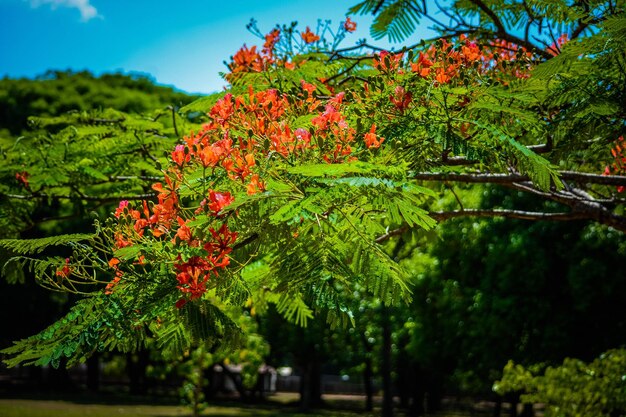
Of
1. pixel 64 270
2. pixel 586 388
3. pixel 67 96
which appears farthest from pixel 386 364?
pixel 64 270

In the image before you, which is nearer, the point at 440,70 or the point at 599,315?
the point at 440,70

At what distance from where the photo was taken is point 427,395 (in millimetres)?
30094

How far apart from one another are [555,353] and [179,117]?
10243 millimetres

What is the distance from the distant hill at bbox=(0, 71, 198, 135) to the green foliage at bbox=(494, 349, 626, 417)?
15.6 metres

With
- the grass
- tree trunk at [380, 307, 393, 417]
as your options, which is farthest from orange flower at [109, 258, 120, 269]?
the grass

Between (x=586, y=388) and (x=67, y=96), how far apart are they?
20494mm

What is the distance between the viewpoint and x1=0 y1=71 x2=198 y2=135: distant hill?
22.3 m

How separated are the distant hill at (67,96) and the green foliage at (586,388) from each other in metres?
15.6

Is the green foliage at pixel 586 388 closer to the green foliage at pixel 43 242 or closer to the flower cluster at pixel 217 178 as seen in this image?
the flower cluster at pixel 217 178

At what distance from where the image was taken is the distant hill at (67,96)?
22.3 metres

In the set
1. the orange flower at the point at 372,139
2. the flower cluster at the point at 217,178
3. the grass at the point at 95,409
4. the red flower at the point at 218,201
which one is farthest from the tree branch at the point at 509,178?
the grass at the point at 95,409

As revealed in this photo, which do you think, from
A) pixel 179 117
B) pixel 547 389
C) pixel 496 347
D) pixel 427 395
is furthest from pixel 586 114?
pixel 427 395

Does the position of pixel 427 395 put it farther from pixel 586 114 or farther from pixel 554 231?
pixel 586 114

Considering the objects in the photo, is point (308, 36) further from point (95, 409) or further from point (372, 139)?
point (95, 409)
